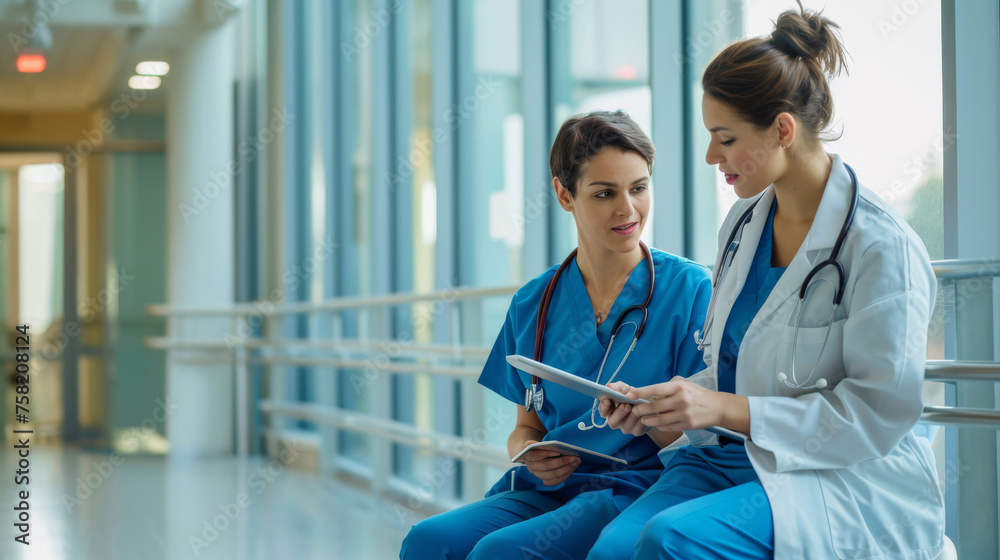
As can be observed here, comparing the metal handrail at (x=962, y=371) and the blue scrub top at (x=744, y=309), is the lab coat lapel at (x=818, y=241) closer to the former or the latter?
the blue scrub top at (x=744, y=309)

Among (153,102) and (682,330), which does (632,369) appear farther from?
(153,102)

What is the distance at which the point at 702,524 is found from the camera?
105cm

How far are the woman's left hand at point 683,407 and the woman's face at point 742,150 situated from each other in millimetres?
313

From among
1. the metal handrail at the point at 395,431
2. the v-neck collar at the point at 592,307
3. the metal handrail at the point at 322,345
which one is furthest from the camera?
the metal handrail at the point at 322,345

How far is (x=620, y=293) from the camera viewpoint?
1.48 metres

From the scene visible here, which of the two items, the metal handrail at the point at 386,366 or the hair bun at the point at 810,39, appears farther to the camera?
the metal handrail at the point at 386,366

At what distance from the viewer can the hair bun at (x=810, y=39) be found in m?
1.19

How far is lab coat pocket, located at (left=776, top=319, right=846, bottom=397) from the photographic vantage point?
1101 millimetres

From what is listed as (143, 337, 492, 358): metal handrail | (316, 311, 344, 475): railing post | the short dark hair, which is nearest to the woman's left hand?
the short dark hair

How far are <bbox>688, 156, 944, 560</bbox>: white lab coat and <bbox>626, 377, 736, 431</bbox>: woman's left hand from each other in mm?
47

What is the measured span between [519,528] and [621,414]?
255 millimetres

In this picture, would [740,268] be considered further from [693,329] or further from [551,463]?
[551,463]

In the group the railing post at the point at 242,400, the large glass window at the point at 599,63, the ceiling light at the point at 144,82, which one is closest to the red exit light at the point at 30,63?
the ceiling light at the point at 144,82

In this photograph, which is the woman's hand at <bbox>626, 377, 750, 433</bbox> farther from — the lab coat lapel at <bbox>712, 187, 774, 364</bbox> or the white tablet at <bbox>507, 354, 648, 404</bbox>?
the lab coat lapel at <bbox>712, 187, 774, 364</bbox>
